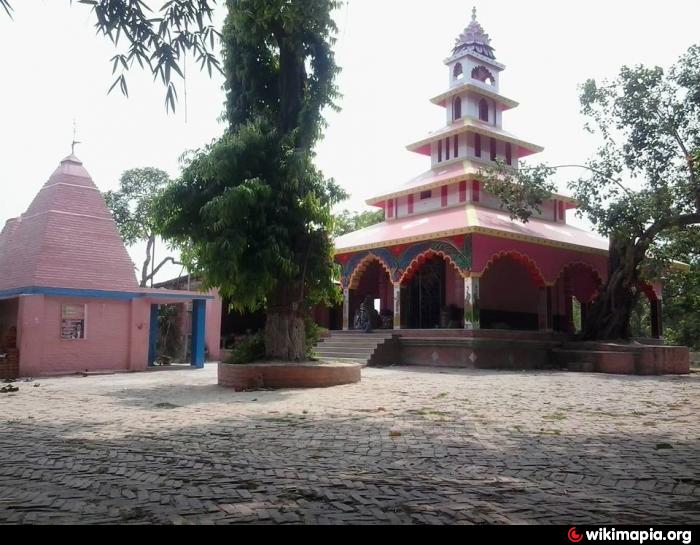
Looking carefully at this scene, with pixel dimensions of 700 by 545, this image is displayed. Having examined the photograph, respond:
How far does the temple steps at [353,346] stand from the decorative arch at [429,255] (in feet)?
7.00

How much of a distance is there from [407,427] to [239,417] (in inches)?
79.9

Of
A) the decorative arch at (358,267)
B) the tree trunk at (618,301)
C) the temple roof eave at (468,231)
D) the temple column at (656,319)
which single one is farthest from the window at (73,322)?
the temple column at (656,319)

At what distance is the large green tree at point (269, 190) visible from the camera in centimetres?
1033

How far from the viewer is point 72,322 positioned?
14.7m

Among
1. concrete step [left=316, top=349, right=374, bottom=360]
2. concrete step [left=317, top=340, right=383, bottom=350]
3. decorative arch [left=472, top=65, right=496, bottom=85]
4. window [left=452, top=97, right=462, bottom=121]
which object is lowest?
concrete step [left=316, top=349, right=374, bottom=360]

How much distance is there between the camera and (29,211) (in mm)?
16969

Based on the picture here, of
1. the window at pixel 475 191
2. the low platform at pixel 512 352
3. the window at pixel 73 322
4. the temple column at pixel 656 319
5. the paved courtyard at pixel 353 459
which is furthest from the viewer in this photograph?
the temple column at pixel 656 319

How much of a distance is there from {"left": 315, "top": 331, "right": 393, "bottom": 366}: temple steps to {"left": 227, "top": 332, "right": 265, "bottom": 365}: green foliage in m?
4.55

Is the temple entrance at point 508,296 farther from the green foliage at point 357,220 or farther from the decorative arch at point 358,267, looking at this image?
the green foliage at point 357,220

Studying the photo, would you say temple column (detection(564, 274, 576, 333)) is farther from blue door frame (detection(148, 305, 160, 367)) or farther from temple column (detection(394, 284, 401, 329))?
blue door frame (detection(148, 305, 160, 367))

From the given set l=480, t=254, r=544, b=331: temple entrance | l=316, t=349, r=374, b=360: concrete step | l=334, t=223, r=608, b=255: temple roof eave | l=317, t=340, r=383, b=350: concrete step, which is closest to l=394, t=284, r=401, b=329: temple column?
l=317, t=340, r=383, b=350: concrete step

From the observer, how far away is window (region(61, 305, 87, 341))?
14503mm

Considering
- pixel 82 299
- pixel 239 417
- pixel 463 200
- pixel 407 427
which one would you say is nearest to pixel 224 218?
pixel 239 417
